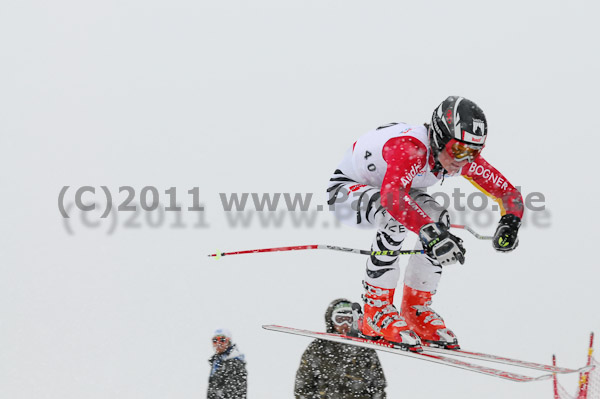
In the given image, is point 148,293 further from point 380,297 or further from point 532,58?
point 532,58

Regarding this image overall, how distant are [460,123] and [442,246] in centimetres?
71

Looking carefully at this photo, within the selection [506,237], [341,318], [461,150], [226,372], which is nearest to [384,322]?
[341,318]

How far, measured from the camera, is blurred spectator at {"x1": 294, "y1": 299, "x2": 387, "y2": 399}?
392 cm

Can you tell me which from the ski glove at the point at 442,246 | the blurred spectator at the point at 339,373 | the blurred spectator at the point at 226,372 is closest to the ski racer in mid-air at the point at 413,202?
the ski glove at the point at 442,246

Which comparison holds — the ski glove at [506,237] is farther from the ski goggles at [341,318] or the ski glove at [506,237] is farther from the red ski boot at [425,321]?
the ski goggles at [341,318]

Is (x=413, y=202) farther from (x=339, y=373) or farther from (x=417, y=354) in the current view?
(x=339, y=373)

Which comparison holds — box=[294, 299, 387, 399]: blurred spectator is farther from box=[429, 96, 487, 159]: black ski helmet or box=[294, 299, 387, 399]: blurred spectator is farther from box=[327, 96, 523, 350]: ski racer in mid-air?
box=[429, 96, 487, 159]: black ski helmet

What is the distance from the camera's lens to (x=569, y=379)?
9719 millimetres

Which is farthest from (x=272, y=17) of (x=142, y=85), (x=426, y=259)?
(x=426, y=259)

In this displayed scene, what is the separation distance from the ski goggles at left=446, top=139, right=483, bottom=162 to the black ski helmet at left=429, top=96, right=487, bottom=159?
2cm

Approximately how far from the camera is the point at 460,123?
3715mm

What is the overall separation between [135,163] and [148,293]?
5.50 m

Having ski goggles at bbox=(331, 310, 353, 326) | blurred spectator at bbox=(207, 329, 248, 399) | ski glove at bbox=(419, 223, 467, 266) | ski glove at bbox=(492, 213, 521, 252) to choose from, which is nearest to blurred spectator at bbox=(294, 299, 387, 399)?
ski goggles at bbox=(331, 310, 353, 326)

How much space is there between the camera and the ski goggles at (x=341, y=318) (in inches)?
168
